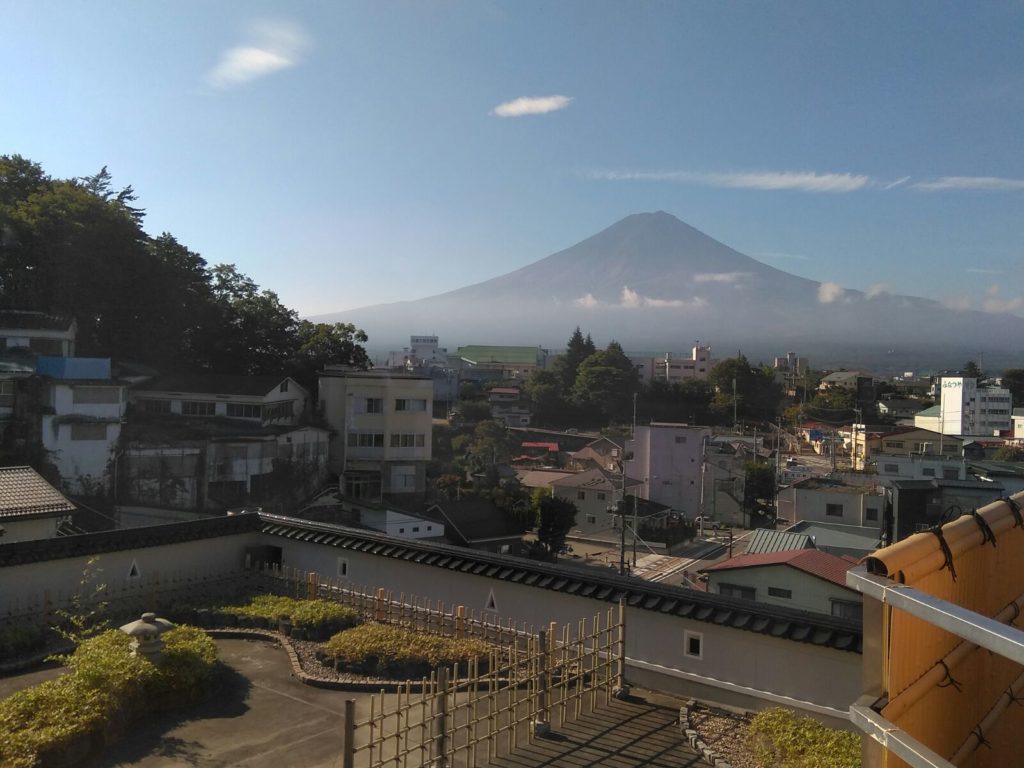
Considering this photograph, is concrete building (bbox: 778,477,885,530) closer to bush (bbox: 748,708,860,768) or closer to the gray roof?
the gray roof

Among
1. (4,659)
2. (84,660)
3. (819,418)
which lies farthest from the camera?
(819,418)

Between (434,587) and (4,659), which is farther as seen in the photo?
(434,587)

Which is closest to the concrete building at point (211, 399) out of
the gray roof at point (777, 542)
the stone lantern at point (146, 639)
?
the gray roof at point (777, 542)

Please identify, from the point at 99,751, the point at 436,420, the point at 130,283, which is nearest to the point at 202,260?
the point at 130,283

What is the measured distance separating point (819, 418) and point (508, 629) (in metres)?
48.2

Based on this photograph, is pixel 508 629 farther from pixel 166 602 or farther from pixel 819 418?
pixel 819 418

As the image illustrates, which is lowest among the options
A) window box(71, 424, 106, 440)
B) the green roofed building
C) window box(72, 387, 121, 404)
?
window box(71, 424, 106, 440)

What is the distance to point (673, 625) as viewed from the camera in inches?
215

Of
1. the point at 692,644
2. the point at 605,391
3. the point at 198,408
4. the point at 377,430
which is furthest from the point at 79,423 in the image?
the point at 605,391

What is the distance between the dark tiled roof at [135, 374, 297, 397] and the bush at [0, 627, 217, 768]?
54.4 feet

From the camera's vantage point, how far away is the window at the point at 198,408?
21375 millimetres

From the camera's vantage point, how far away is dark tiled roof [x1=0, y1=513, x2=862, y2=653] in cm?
494

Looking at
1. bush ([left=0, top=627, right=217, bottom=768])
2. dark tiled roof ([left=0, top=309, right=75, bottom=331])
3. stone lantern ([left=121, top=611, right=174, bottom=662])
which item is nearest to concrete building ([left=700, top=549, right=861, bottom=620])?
bush ([left=0, top=627, right=217, bottom=768])

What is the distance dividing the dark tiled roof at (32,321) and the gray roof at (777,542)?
18.0 m
